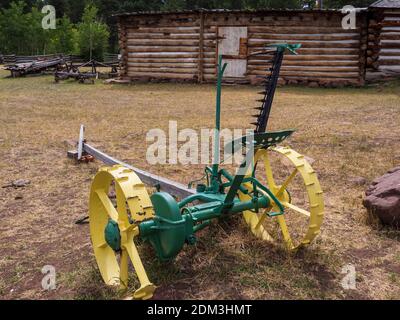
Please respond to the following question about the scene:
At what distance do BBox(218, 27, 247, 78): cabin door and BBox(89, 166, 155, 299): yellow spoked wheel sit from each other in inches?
529

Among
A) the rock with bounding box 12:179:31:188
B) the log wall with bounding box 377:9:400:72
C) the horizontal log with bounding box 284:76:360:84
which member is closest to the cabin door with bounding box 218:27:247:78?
the horizontal log with bounding box 284:76:360:84

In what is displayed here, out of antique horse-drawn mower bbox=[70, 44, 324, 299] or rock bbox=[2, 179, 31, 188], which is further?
rock bbox=[2, 179, 31, 188]

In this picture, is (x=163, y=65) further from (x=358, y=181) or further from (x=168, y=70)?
(x=358, y=181)

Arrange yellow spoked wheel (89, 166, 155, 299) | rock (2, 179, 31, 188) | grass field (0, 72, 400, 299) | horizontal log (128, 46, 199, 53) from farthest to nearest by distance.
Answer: horizontal log (128, 46, 199, 53) → rock (2, 179, 31, 188) → grass field (0, 72, 400, 299) → yellow spoked wheel (89, 166, 155, 299)

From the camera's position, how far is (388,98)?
11922mm

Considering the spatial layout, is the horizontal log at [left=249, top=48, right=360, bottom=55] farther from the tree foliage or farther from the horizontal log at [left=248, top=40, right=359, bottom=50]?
the tree foliage

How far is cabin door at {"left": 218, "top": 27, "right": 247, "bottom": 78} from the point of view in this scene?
15898 millimetres

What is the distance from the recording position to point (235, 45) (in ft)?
52.7

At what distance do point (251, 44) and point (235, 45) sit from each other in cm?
66

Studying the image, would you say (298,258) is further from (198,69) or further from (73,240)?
(198,69)

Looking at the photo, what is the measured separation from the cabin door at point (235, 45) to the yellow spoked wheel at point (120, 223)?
13.4 meters

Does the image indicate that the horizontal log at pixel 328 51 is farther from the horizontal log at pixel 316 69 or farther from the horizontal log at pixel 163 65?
the horizontal log at pixel 163 65

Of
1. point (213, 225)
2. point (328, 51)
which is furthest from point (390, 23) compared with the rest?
point (213, 225)

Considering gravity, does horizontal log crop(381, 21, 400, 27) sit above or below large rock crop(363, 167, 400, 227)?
above
